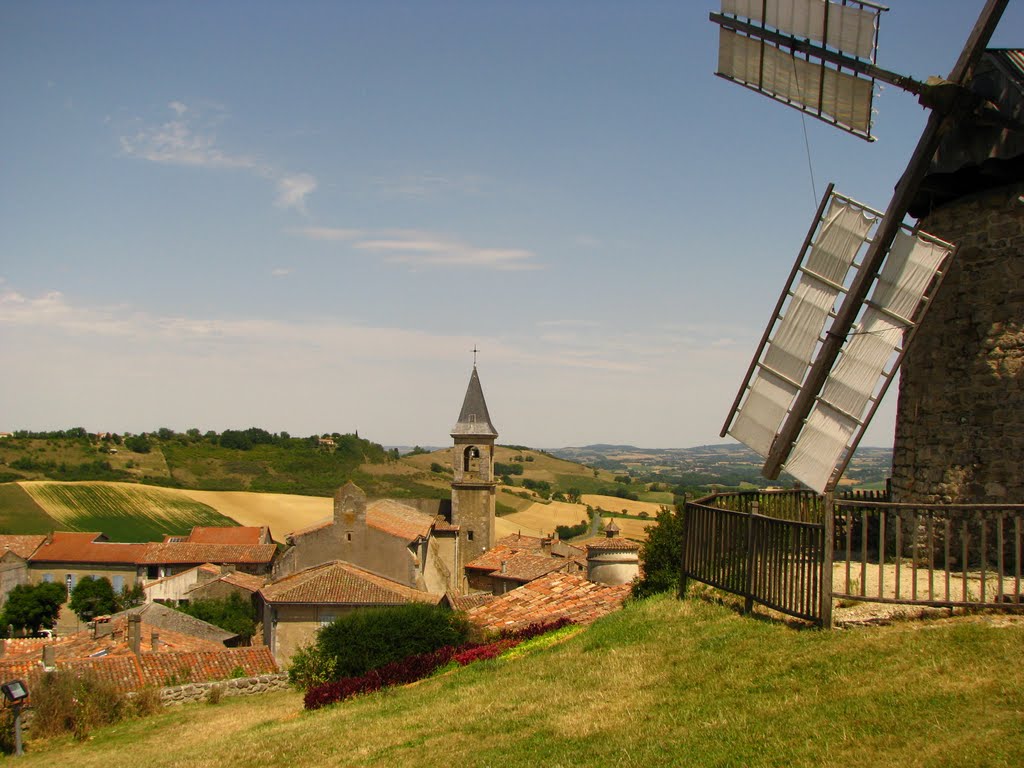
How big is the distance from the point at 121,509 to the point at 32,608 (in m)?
39.7

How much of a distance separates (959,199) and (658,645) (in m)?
7.13

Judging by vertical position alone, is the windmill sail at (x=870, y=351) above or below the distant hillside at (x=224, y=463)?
above

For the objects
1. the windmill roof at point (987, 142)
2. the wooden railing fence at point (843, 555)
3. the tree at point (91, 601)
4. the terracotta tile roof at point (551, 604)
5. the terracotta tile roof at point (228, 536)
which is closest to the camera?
the wooden railing fence at point (843, 555)

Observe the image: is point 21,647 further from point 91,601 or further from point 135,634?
point 91,601

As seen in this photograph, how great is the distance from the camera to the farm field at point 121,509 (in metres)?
84.8

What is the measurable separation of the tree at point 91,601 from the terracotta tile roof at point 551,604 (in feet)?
125

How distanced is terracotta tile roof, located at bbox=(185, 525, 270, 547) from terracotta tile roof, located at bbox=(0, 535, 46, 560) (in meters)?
12.0

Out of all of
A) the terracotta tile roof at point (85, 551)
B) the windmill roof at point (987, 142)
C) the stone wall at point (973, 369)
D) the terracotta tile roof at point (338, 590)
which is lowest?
the terracotta tile roof at point (85, 551)

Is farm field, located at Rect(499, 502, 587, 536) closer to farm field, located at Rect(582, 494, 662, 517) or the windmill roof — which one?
farm field, located at Rect(582, 494, 662, 517)

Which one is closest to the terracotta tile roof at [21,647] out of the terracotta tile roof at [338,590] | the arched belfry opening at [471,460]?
the terracotta tile roof at [338,590]

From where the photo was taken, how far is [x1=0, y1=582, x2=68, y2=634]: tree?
172 ft

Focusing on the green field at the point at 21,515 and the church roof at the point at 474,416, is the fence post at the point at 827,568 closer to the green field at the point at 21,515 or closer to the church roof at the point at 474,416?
the church roof at the point at 474,416

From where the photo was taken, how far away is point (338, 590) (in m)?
33.3

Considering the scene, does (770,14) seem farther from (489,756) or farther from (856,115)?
(489,756)
